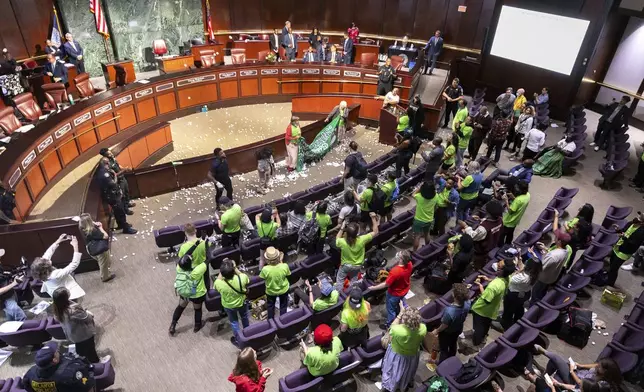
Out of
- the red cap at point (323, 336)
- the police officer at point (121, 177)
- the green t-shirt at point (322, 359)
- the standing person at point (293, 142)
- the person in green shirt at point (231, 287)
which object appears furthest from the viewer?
the standing person at point (293, 142)

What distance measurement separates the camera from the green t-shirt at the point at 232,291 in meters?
5.76

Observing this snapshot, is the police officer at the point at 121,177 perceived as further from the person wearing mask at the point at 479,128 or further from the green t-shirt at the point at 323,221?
the person wearing mask at the point at 479,128

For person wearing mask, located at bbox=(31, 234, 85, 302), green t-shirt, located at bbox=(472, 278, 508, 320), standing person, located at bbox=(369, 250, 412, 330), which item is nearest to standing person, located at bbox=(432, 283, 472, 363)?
green t-shirt, located at bbox=(472, 278, 508, 320)

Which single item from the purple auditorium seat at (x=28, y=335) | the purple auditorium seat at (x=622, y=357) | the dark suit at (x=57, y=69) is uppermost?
the dark suit at (x=57, y=69)

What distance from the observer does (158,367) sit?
238 inches

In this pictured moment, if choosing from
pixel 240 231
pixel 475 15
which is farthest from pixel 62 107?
pixel 475 15

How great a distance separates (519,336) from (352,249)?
8.26 feet

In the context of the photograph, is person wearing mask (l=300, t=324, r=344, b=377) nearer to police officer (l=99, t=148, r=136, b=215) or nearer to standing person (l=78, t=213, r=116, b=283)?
standing person (l=78, t=213, r=116, b=283)

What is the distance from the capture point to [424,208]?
301 inches

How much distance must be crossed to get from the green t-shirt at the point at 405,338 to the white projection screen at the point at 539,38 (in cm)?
1231

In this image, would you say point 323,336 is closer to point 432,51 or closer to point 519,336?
point 519,336

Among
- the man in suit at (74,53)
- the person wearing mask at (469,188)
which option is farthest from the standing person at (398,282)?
the man in suit at (74,53)

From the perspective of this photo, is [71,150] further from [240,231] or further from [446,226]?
[446,226]

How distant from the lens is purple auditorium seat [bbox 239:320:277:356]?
18.8ft
